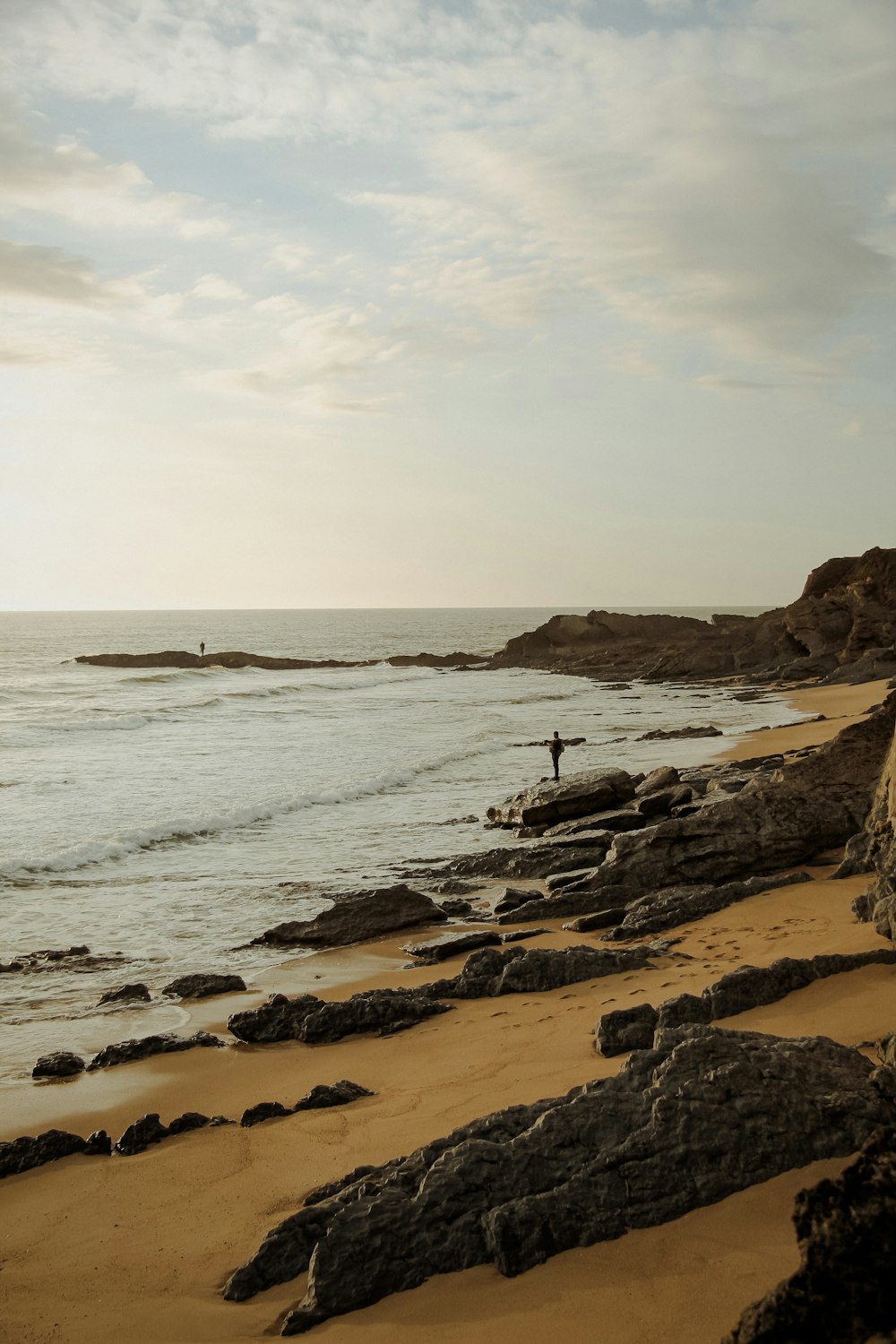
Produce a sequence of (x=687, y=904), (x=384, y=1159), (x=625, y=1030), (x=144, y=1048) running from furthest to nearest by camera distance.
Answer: (x=687, y=904) → (x=144, y=1048) → (x=625, y=1030) → (x=384, y=1159)

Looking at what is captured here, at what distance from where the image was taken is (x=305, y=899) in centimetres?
1360

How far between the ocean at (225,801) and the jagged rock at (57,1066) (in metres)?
0.14

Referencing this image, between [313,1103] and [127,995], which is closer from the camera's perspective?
[313,1103]

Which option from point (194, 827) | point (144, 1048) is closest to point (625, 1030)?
point (144, 1048)

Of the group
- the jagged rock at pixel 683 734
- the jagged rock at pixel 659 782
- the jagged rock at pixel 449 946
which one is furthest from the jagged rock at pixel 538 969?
the jagged rock at pixel 683 734

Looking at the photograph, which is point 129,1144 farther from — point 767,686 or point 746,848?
point 767,686

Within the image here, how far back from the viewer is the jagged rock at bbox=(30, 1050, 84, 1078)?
786 centimetres

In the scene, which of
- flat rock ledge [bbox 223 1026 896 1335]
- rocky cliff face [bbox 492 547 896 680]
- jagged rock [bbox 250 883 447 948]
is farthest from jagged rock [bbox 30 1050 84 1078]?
rocky cliff face [bbox 492 547 896 680]

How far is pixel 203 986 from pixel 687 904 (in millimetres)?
5103

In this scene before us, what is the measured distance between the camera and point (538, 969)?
8.53 meters

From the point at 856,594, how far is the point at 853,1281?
54.0 metres

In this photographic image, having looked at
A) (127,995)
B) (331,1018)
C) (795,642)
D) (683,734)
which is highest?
(795,642)

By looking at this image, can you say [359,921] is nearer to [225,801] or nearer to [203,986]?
[203,986]

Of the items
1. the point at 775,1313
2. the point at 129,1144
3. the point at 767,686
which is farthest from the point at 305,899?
the point at 767,686
